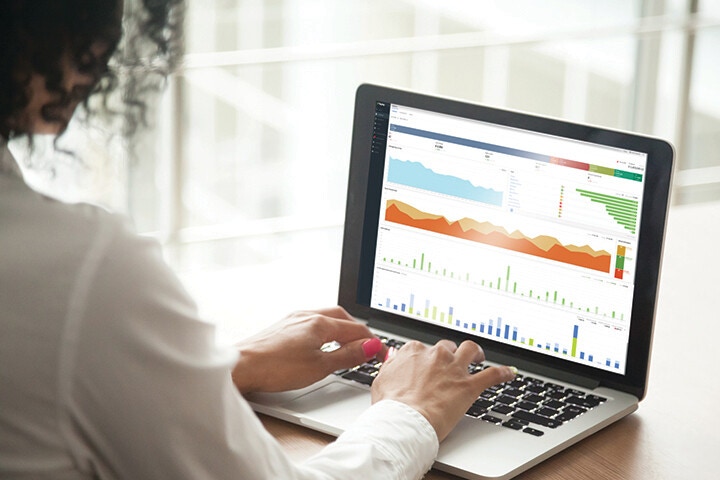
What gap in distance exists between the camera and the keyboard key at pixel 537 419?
109 cm

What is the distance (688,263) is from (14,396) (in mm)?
1202

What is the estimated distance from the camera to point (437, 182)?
1.23 m

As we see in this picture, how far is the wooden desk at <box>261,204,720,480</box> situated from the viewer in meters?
1.04

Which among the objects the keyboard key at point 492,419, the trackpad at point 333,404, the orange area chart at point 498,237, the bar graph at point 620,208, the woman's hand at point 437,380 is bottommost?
the trackpad at point 333,404

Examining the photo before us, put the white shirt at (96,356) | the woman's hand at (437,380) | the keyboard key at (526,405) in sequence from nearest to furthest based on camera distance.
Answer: the white shirt at (96,356) → the woman's hand at (437,380) → the keyboard key at (526,405)

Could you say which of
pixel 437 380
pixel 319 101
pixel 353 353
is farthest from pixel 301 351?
pixel 319 101

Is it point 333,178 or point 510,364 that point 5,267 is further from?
point 333,178

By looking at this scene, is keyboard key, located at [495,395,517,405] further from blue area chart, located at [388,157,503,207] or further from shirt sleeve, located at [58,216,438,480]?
shirt sleeve, located at [58,216,438,480]

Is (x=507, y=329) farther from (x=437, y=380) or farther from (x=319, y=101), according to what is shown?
(x=319, y=101)

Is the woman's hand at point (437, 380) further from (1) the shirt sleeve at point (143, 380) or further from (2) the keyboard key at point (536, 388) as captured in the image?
(1) the shirt sleeve at point (143, 380)

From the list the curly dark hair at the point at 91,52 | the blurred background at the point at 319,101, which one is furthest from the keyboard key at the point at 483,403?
the curly dark hair at the point at 91,52

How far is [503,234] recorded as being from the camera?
1.19 m

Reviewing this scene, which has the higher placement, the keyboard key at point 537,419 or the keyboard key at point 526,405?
the keyboard key at point 526,405

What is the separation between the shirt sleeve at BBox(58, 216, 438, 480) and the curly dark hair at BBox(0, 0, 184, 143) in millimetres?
104
